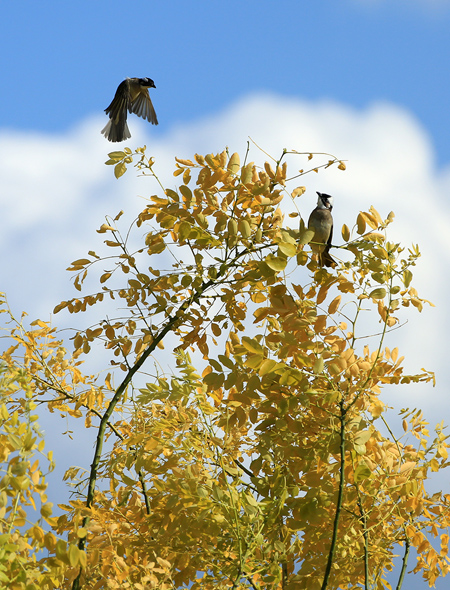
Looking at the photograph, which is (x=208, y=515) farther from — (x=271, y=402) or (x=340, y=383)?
(x=340, y=383)

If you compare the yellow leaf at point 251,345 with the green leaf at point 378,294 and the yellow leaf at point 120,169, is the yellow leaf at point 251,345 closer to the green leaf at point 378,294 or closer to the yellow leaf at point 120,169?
the green leaf at point 378,294

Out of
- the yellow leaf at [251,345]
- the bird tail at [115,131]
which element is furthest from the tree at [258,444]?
the bird tail at [115,131]

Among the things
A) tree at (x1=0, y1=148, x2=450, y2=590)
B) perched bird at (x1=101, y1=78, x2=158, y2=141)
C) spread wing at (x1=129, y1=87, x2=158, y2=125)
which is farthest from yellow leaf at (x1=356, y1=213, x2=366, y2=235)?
spread wing at (x1=129, y1=87, x2=158, y2=125)

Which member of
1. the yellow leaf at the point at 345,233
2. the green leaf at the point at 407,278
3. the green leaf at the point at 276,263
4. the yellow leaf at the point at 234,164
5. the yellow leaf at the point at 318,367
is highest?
the yellow leaf at the point at 234,164

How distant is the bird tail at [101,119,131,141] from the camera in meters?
9.45

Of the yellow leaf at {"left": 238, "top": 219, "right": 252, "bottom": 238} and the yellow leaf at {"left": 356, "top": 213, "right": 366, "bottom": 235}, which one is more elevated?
the yellow leaf at {"left": 356, "top": 213, "right": 366, "bottom": 235}

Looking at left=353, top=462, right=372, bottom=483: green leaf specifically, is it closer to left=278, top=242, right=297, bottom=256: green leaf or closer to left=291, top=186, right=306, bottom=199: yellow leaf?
left=278, top=242, right=297, bottom=256: green leaf

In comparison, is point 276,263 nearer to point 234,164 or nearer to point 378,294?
point 378,294

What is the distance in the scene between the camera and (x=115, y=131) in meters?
9.47

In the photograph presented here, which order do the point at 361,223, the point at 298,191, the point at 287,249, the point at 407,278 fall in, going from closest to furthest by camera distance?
the point at 287,249 < the point at 407,278 < the point at 361,223 < the point at 298,191

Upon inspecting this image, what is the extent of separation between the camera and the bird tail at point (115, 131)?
9.45 m

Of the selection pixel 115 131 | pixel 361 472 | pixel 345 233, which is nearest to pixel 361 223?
pixel 345 233

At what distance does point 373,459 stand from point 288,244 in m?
0.91

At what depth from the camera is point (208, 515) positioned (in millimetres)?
2373
